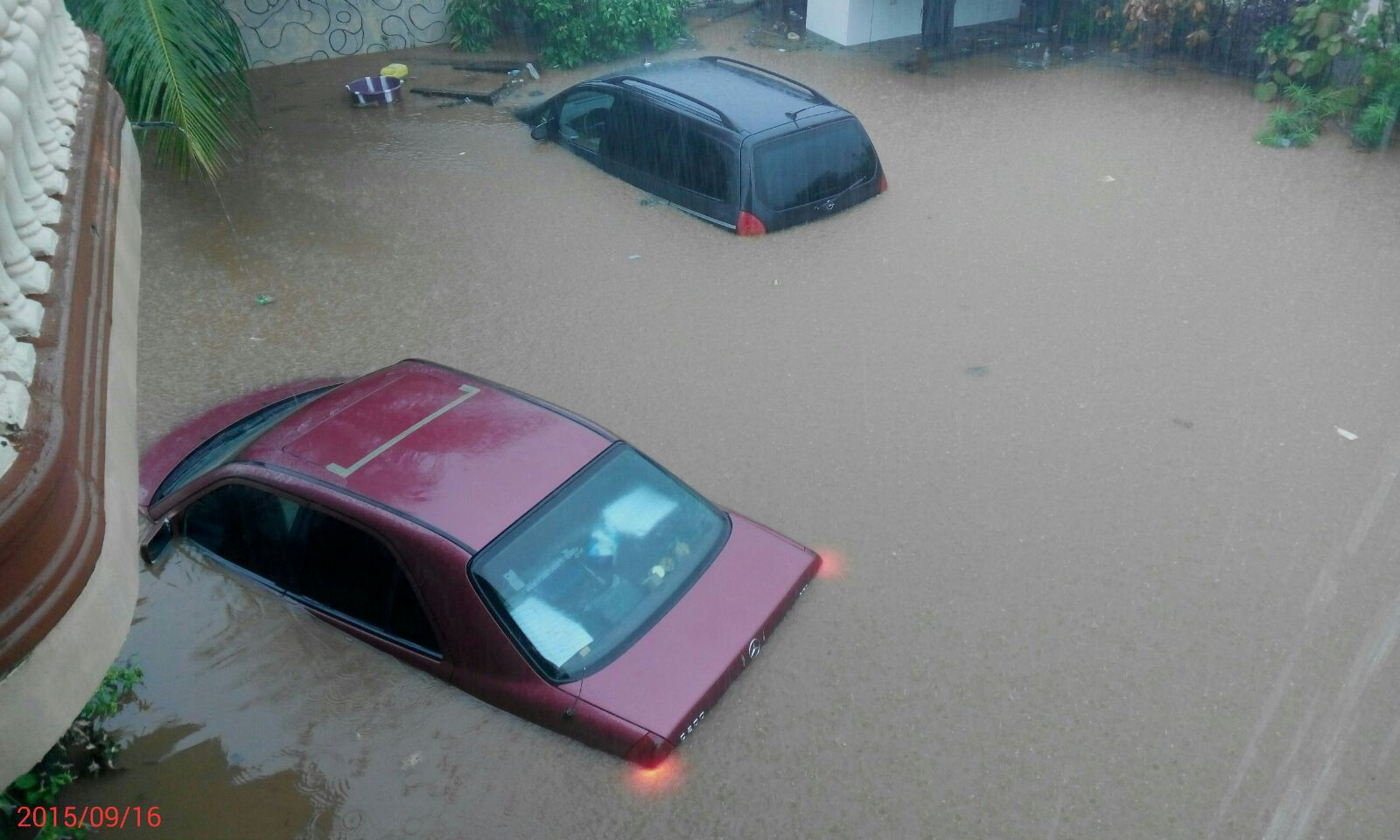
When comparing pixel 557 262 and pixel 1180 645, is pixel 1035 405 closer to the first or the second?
pixel 1180 645

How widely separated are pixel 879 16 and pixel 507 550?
1220 cm

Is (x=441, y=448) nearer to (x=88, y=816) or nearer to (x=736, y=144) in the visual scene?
(x=88, y=816)

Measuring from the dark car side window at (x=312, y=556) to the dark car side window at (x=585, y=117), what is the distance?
6.04 m

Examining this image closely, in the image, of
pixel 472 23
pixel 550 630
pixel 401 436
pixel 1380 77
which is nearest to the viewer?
pixel 550 630

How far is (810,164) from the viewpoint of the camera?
8.38 meters

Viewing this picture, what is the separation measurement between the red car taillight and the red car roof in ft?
13.3

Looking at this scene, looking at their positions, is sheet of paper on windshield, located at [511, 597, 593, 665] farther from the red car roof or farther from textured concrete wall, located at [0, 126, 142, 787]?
textured concrete wall, located at [0, 126, 142, 787]

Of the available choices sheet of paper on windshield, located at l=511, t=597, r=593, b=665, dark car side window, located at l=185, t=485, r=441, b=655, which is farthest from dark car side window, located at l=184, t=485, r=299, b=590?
sheet of paper on windshield, located at l=511, t=597, r=593, b=665

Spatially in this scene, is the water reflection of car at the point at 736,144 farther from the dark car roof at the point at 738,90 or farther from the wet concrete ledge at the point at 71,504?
the wet concrete ledge at the point at 71,504

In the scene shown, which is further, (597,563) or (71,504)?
(597,563)

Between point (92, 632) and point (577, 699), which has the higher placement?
point (92, 632)

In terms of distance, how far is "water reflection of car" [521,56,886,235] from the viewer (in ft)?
26.8

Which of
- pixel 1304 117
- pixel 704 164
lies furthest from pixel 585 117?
pixel 1304 117

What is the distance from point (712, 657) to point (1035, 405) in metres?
3.45
